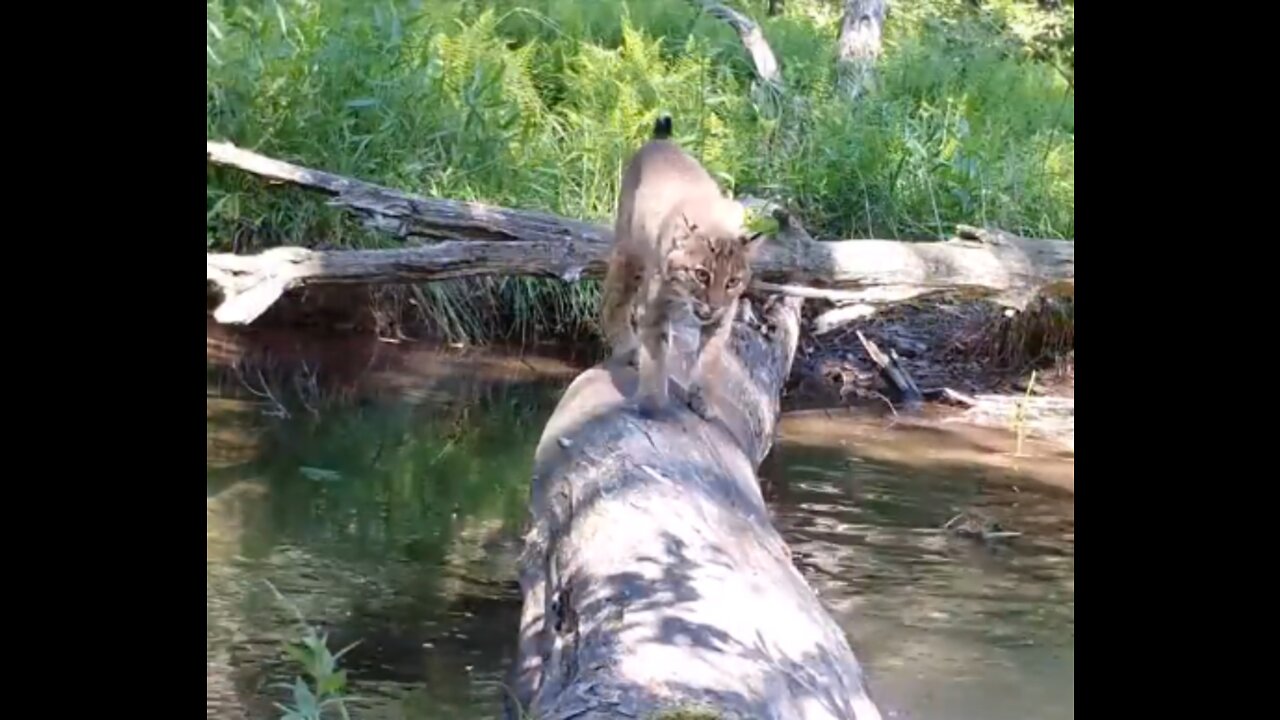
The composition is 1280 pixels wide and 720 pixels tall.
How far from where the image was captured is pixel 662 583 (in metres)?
4.03

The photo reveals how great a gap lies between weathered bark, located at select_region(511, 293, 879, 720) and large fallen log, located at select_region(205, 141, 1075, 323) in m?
0.65

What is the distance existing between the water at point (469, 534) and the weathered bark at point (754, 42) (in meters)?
3.63

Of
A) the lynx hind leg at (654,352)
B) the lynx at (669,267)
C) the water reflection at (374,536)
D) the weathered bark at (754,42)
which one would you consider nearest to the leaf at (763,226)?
the lynx at (669,267)

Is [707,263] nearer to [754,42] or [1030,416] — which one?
[1030,416]

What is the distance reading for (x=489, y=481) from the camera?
759 centimetres

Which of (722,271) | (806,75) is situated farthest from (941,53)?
(722,271)

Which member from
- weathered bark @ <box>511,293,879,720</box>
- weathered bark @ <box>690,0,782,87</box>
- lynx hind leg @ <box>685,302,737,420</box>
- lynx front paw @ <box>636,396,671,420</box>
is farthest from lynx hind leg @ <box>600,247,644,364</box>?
weathered bark @ <box>690,0,782,87</box>

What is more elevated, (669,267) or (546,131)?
(546,131)

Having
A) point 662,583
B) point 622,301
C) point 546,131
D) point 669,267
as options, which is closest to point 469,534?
point 622,301

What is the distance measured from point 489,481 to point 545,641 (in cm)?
308

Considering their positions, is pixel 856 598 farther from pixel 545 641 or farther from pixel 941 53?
pixel 941 53

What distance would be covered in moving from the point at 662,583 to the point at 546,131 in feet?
22.7

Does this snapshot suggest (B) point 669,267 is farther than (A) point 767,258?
No

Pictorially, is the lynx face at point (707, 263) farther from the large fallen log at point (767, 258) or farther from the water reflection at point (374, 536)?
the water reflection at point (374, 536)
